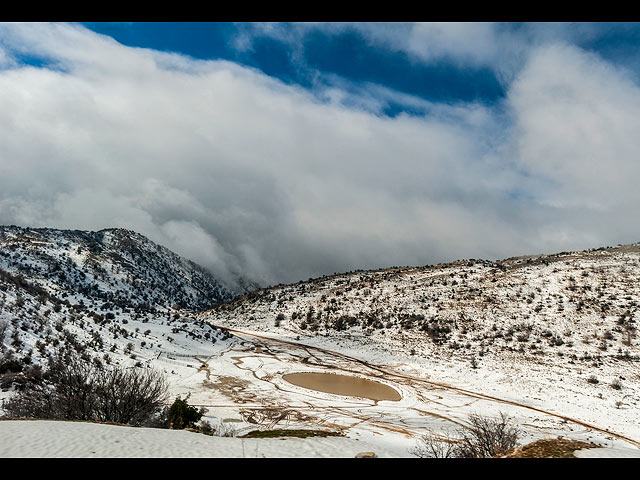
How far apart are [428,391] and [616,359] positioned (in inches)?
809

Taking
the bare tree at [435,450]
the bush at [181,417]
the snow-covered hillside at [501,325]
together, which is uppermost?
the snow-covered hillside at [501,325]

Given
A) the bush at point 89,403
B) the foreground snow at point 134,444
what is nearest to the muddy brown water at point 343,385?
the bush at point 89,403

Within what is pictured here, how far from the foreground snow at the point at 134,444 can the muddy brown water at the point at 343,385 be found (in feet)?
71.0

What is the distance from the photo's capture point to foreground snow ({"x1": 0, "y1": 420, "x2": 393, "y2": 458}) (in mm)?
8422

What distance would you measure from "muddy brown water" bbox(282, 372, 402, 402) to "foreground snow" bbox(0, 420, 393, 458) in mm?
21630

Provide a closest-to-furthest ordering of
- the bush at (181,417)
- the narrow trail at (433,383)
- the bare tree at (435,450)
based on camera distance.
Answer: the bare tree at (435,450) < the bush at (181,417) < the narrow trail at (433,383)

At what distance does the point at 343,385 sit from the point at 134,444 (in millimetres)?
27942

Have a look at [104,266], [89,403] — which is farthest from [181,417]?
[104,266]

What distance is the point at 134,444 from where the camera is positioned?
367 inches

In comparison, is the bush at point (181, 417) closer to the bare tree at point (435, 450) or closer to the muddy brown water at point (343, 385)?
the bare tree at point (435, 450)

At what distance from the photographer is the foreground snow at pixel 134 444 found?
842cm
